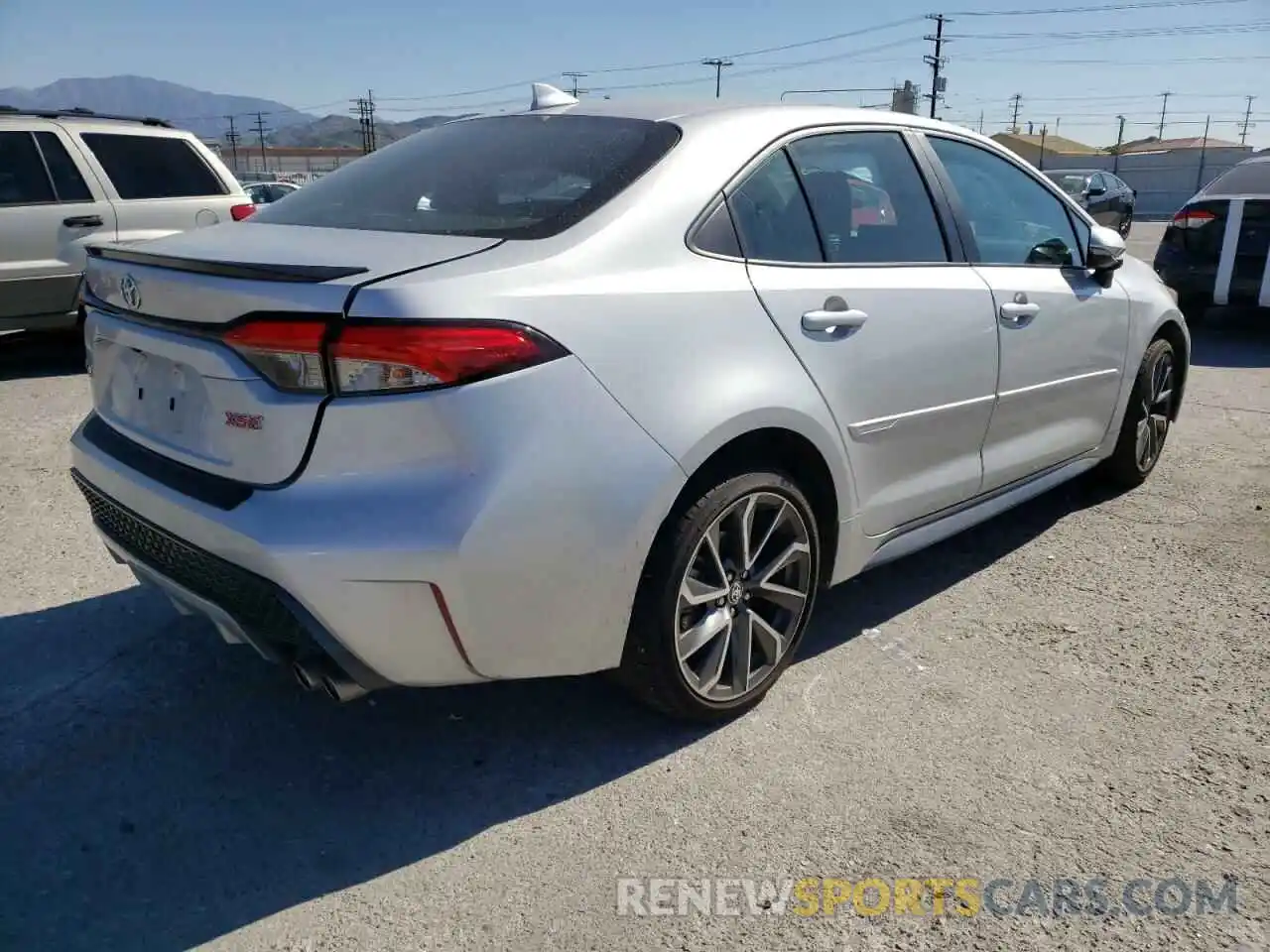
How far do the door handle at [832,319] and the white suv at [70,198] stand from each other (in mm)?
6279

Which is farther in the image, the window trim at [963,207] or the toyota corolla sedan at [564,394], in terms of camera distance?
the window trim at [963,207]

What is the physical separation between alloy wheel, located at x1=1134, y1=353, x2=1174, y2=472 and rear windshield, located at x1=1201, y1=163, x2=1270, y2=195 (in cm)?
483

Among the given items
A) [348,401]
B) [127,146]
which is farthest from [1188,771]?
[127,146]

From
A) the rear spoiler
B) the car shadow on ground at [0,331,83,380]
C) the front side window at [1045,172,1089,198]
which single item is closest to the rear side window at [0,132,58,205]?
the car shadow on ground at [0,331,83,380]

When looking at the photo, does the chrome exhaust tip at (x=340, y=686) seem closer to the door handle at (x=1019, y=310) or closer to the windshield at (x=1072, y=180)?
the door handle at (x=1019, y=310)

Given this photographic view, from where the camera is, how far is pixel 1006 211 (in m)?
3.88

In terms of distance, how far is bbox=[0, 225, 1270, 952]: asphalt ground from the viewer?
2.18 metres

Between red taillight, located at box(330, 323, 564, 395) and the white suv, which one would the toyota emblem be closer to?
red taillight, located at box(330, 323, 564, 395)

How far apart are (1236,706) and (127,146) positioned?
803 cm

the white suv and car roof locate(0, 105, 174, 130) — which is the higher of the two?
car roof locate(0, 105, 174, 130)

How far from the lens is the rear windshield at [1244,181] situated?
8.74 metres

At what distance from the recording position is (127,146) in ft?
25.6

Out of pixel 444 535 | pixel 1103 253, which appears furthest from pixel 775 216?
pixel 1103 253

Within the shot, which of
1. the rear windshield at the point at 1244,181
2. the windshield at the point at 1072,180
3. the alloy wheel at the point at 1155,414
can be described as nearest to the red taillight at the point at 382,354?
the alloy wheel at the point at 1155,414
